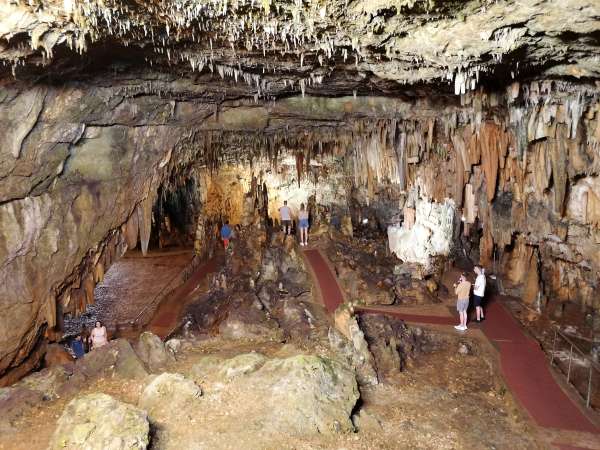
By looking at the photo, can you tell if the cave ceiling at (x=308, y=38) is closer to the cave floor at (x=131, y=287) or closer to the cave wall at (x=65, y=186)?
the cave wall at (x=65, y=186)

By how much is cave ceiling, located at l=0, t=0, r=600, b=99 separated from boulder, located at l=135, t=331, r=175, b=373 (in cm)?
467

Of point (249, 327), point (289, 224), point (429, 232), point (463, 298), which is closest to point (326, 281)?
point (249, 327)

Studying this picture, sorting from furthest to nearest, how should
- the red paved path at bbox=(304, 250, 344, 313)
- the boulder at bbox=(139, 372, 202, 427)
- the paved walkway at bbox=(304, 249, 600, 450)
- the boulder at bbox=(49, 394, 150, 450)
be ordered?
1. the red paved path at bbox=(304, 250, 344, 313)
2. the paved walkway at bbox=(304, 249, 600, 450)
3. the boulder at bbox=(139, 372, 202, 427)
4. the boulder at bbox=(49, 394, 150, 450)

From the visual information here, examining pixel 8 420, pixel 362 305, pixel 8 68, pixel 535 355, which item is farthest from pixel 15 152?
pixel 535 355

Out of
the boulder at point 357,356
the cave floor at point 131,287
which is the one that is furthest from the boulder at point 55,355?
the boulder at point 357,356

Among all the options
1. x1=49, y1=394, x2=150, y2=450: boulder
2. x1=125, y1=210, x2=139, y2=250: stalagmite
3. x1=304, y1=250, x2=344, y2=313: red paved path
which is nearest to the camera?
x1=49, y1=394, x2=150, y2=450: boulder

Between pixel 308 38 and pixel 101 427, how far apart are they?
5.06 meters

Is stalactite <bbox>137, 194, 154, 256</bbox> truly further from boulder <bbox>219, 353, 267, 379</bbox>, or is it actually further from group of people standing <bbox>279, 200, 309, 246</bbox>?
boulder <bbox>219, 353, 267, 379</bbox>

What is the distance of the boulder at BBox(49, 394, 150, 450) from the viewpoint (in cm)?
450

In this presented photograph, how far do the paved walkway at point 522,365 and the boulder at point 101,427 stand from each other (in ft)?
17.7

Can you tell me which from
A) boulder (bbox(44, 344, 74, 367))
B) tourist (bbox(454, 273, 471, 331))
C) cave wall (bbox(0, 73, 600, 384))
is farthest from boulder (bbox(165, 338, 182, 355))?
tourist (bbox(454, 273, 471, 331))

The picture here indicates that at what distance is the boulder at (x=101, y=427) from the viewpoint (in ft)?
14.8

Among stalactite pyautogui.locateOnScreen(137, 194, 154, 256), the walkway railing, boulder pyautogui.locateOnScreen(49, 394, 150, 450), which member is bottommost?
the walkway railing

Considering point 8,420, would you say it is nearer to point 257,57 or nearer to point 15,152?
point 15,152
